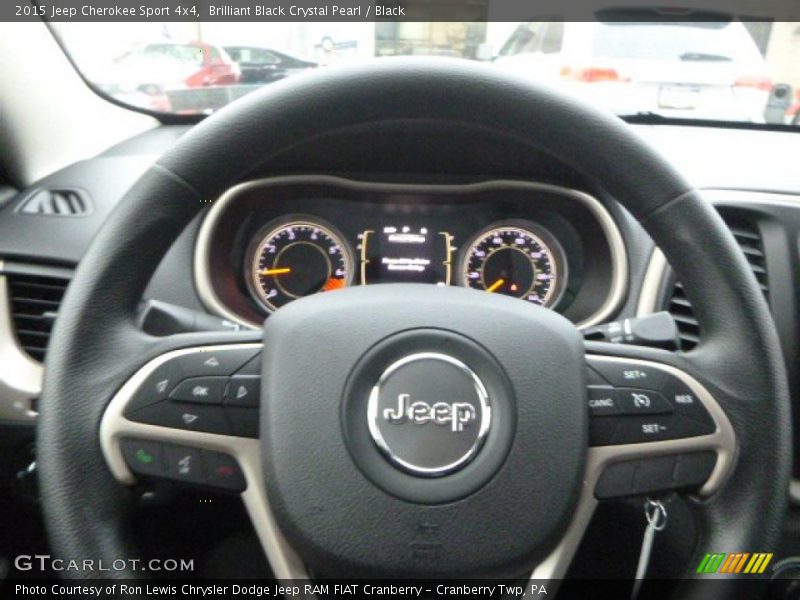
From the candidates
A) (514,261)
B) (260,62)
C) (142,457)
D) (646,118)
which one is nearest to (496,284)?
(514,261)

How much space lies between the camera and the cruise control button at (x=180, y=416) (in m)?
0.95

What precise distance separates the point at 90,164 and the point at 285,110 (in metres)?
1.13

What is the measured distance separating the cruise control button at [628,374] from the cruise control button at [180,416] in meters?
0.47

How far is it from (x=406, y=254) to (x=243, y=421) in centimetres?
100

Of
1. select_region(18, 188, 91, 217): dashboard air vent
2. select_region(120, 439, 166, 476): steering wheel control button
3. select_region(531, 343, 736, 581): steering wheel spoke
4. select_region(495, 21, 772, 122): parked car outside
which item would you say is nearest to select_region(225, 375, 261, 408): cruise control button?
select_region(120, 439, 166, 476): steering wheel control button

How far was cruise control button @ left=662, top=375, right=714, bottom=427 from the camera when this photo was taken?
975mm

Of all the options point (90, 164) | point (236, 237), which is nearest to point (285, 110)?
point (236, 237)

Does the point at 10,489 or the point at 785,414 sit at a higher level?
the point at 785,414

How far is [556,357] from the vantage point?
981mm

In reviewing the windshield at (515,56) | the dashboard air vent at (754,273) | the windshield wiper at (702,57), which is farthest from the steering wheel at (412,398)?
the windshield wiper at (702,57)

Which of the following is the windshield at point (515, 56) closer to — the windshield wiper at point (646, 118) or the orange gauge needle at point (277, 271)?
the windshield wiper at point (646, 118)

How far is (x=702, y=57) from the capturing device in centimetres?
222

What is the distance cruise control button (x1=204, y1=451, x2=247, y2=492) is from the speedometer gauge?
104 cm

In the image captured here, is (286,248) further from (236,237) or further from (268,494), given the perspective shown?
(268,494)
